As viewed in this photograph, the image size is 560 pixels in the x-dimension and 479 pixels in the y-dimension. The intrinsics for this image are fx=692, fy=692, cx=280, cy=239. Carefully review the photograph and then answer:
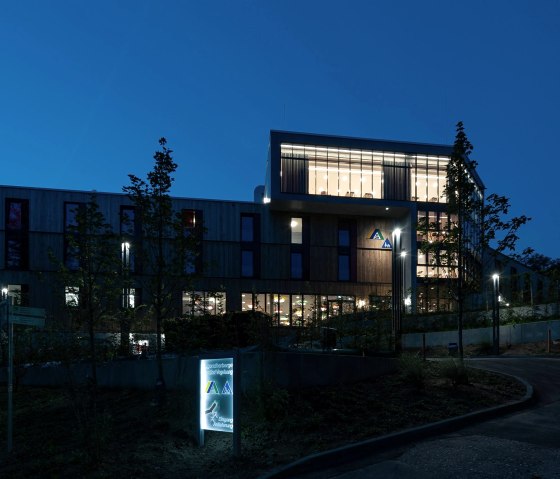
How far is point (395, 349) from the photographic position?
20.0m

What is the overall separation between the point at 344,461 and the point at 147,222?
8.54 meters

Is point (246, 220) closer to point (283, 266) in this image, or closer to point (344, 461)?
point (283, 266)

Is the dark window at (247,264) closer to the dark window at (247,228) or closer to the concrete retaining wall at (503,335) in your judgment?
the dark window at (247,228)

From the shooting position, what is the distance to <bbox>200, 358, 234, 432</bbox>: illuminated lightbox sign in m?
11.3

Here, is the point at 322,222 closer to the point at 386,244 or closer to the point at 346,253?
the point at 346,253

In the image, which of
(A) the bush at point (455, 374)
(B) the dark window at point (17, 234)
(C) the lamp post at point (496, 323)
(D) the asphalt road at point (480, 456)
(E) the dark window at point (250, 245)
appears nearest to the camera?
(D) the asphalt road at point (480, 456)

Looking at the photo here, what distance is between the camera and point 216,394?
11.6 m

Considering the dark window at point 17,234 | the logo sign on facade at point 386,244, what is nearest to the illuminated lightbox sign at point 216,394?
the dark window at point 17,234

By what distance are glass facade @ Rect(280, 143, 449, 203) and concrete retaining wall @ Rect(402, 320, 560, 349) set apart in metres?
23.7

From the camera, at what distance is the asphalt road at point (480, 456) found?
378 inches

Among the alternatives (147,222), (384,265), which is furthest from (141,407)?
(384,265)

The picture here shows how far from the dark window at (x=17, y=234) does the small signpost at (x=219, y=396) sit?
44.9m

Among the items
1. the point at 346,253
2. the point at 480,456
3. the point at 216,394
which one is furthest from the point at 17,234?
the point at 480,456

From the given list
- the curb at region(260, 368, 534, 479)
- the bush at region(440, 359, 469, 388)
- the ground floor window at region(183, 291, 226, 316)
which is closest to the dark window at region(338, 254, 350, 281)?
the ground floor window at region(183, 291, 226, 316)
